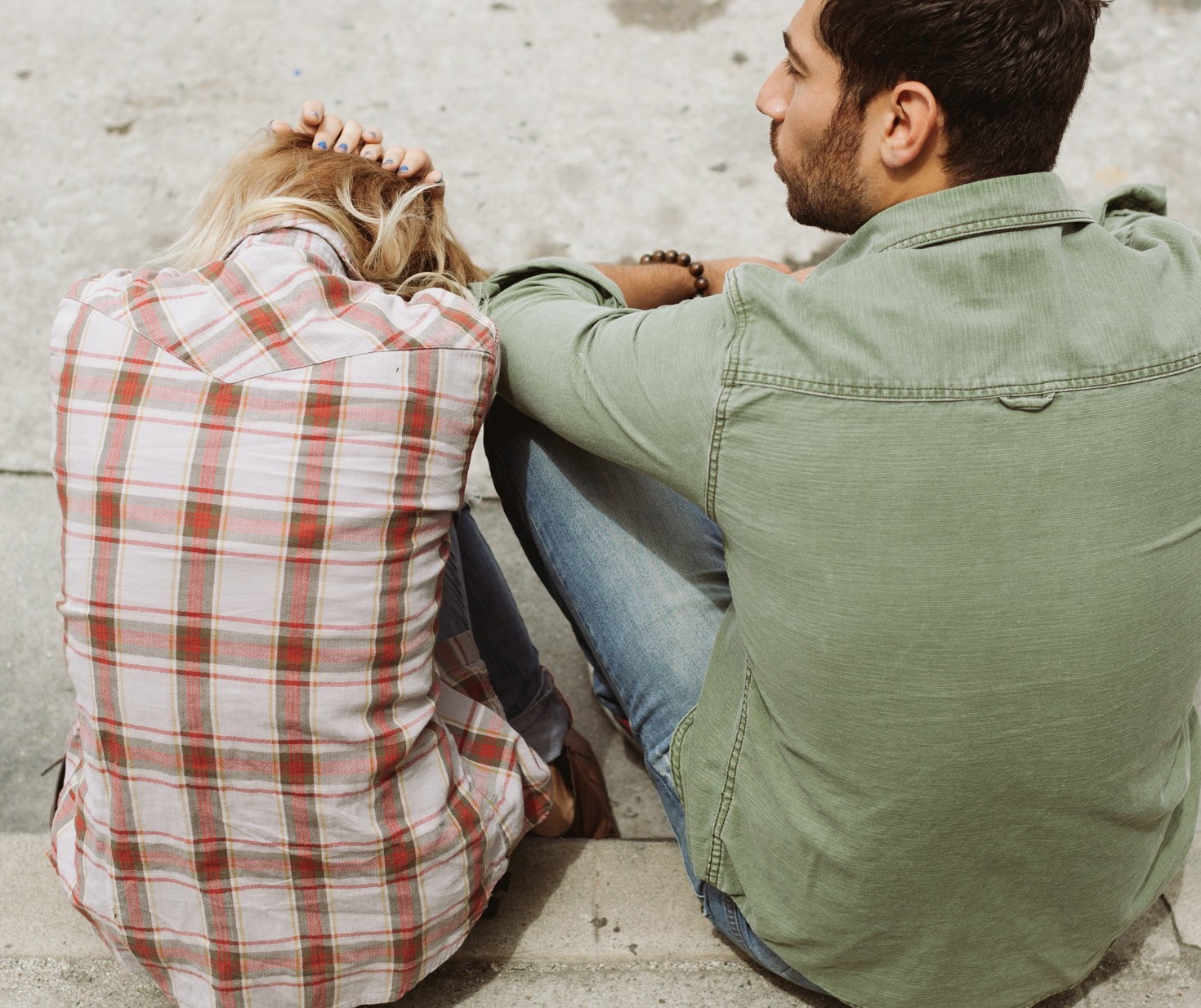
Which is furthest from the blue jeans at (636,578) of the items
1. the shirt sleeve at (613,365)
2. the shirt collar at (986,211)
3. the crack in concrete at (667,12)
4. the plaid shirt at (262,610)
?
the crack in concrete at (667,12)

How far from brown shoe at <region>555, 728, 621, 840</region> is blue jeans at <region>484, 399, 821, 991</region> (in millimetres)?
266

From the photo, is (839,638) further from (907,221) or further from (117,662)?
(117,662)

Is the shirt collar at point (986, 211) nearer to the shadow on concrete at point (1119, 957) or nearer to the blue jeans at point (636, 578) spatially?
the blue jeans at point (636, 578)

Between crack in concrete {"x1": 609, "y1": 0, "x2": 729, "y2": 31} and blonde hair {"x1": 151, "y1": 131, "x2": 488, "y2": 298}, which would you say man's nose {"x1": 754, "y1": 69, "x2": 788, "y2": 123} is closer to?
blonde hair {"x1": 151, "y1": 131, "x2": 488, "y2": 298}

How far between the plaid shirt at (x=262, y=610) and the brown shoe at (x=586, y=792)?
41cm

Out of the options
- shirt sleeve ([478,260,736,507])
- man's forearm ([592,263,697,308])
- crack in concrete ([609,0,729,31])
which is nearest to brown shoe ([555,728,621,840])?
shirt sleeve ([478,260,736,507])

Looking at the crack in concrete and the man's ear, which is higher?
the crack in concrete

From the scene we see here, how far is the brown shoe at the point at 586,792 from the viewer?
1.82m

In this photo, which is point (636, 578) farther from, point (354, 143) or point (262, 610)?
point (354, 143)

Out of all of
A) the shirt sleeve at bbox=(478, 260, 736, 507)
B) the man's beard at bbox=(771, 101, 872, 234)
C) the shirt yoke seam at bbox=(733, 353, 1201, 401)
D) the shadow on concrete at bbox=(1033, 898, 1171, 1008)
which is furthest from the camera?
the shadow on concrete at bbox=(1033, 898, 1171, 1008)

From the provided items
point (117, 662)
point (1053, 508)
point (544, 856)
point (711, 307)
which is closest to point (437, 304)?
point (711, 307)

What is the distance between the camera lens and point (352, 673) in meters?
1.27

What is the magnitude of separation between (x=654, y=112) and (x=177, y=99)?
1.19m

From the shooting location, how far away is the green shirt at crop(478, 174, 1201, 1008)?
110cm
